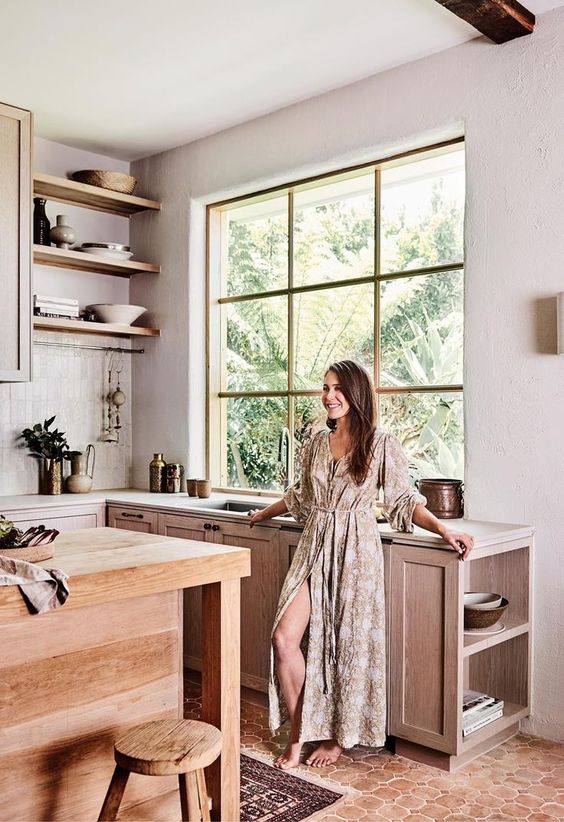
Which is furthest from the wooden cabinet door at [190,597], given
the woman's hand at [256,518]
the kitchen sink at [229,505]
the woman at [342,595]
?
the woman at [342,595]

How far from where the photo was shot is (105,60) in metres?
3.95

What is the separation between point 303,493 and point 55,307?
2.11 meters

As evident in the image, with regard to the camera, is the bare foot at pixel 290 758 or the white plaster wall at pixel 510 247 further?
the white plaster wall at pixel 510 247

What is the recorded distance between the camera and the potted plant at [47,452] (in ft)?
15.7

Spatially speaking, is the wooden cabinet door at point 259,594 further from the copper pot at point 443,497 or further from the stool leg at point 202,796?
the stool leg at point 202,796

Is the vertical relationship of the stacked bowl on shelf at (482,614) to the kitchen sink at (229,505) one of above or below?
below

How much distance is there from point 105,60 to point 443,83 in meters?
1.61

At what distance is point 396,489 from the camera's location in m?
3.27

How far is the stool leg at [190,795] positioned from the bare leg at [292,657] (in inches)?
47.5

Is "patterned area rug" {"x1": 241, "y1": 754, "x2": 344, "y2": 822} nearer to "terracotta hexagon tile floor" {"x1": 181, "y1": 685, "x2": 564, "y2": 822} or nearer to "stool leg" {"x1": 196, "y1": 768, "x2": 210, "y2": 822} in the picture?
"terracotta hexagon tile floor" {"x1": 181, "y1": 685, "x2": 564, "y2": 822}

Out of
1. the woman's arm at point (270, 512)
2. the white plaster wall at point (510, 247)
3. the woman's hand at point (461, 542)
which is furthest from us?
the woman's arm at point (270, 512)

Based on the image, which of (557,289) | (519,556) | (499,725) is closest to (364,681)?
(499,725)

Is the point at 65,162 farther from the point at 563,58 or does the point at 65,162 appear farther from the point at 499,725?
the point at 499,725

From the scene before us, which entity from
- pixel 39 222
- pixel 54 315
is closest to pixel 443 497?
pixel 54 315
